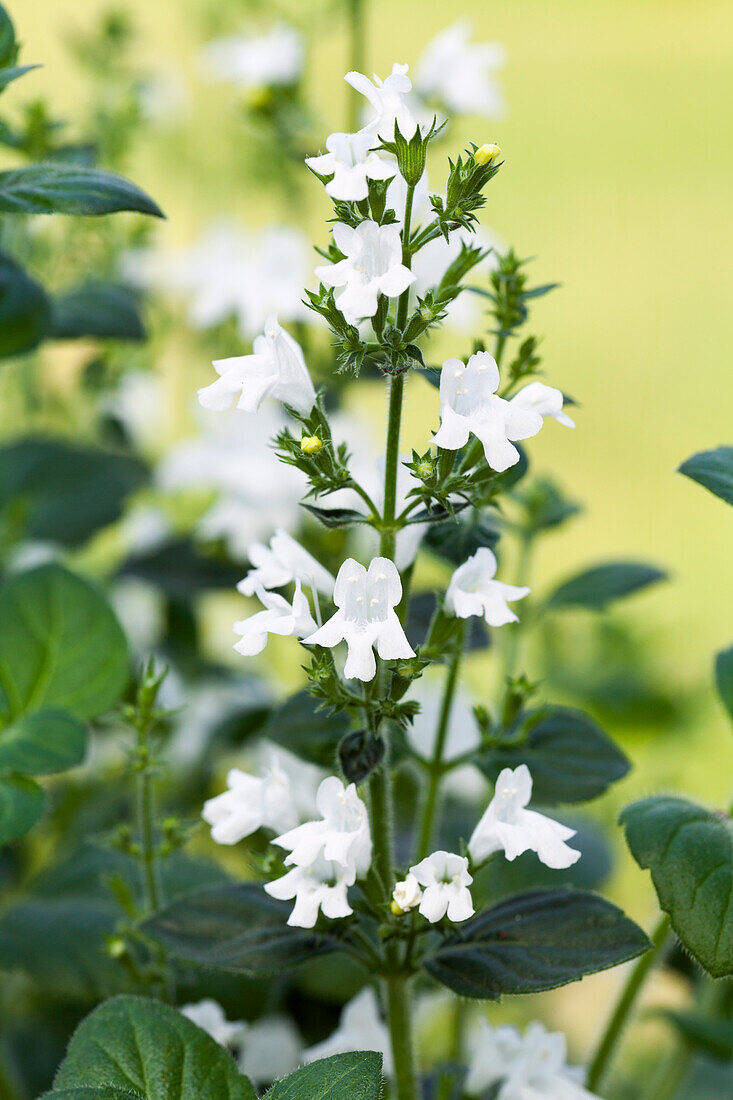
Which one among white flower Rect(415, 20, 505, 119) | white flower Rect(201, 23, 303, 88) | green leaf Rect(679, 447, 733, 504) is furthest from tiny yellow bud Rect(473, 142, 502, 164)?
white flower Rect(201, 23, 303, 88)

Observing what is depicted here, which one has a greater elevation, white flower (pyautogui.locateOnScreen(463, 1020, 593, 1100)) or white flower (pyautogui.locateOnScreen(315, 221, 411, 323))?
white flower (pyautogui.locateOnScreen(315, 221, 411, 323))

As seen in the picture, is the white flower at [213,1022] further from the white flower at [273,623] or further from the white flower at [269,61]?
the white flower at [269,61]

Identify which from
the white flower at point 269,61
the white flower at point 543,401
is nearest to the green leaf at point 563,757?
the white flower at point 543,401

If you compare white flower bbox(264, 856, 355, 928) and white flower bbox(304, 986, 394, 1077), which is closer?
white flower bbox(264, 856, 355, 928)

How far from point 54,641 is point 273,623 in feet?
0.68

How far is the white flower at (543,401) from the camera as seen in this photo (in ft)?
1.10

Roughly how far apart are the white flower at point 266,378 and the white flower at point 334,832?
0.11 metres

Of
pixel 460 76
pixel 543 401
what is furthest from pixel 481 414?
pixel 460 76

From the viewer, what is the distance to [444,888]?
0.33 meters

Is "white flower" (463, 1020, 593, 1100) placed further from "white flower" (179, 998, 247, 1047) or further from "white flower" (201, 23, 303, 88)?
"white flower" (201, 23, 303, 88)

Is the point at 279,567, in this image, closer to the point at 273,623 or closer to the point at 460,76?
the point at 273,623

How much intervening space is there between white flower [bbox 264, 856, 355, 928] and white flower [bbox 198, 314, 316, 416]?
0.43ft

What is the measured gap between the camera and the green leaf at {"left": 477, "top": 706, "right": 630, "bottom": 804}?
1.38 ft

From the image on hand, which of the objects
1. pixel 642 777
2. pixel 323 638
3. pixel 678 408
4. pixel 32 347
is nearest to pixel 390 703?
pixel 323 638
